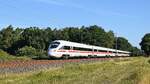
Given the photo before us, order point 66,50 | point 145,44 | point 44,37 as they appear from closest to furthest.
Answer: point 66,50
point 44,37
point 145,44

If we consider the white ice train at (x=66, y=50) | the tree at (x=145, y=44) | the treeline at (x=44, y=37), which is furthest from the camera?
the tree at (x=145, y=44)

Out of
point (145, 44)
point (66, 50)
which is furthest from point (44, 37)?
point (66, 50)

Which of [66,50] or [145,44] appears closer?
[66,50]

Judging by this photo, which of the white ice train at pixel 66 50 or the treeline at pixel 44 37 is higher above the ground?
the treeline at pixel 44 37

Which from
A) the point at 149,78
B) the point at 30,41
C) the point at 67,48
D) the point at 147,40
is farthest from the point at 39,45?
the point at 149,78

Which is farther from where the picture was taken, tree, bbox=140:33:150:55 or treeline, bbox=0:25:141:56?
tree, bbox=140:33:150:55

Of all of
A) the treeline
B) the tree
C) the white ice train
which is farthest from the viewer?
the tree

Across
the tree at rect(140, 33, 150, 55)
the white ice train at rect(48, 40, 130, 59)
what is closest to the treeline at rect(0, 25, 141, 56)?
the tree at rect(140, 33, 150, 55)

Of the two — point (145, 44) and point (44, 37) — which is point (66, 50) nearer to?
point (44, 37)

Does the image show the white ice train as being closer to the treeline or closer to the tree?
the treeline

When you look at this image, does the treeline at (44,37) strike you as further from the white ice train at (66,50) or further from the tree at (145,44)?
the white ice train at (66,50)

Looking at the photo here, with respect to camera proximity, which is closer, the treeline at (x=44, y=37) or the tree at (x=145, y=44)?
the treeline at (x=44, y=37)

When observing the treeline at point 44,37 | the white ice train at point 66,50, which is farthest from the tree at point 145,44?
the white ice train at point 66,50

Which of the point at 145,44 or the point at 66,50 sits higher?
the point at 145,44
